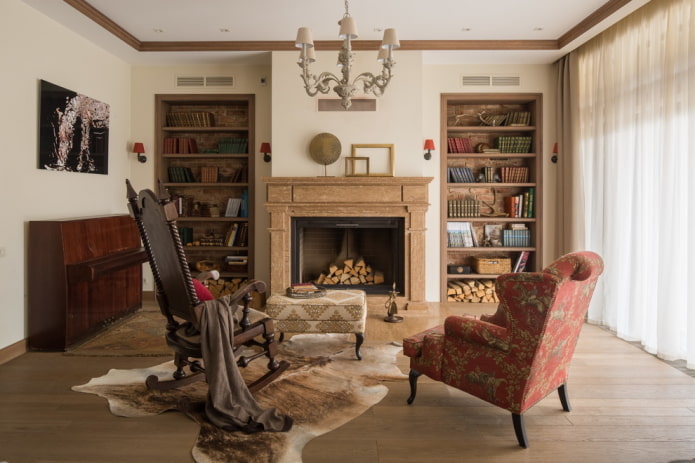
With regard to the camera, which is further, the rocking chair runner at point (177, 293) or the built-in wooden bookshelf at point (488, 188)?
the built-in wooden bookshelf at point (488, 188)

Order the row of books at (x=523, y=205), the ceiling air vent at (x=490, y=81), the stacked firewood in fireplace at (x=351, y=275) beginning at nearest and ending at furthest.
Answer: the stacked firewood in fireplace at (x=351, y=275) < the ceiling air vent at (x=490, y=81) < the row of books at (x=523, y=205)

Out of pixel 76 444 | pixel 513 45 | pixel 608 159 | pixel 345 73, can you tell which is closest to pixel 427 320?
pixel 608 159

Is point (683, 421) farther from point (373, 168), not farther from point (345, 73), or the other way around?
point (373, 168)

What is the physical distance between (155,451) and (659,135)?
4.18 m

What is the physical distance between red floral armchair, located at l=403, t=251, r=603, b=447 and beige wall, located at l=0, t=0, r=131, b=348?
3302 millimetres

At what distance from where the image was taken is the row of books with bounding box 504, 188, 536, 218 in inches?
228

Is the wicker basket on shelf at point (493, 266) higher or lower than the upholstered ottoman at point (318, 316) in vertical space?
higher

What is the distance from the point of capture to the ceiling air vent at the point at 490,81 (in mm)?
5684

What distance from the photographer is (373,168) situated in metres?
5.34

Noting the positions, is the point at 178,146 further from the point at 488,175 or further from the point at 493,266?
the point at 493,266

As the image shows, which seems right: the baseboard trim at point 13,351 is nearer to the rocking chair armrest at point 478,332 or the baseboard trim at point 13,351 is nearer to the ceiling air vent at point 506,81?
the rocking chair armrest at point 478,332

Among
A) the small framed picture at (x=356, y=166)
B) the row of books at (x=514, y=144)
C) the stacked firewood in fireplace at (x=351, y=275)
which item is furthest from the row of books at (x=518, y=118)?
the stacked firewood in fireplace at (x=351, y=275)

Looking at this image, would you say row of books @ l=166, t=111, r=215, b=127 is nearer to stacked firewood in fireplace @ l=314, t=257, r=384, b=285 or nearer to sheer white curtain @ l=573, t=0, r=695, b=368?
stacked firewood in fireplace @ l=314, t=257, r=384, b=285

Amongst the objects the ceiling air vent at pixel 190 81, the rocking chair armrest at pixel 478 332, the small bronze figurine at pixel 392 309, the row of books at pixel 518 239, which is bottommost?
the small bronze figurine at pixel 392 309
